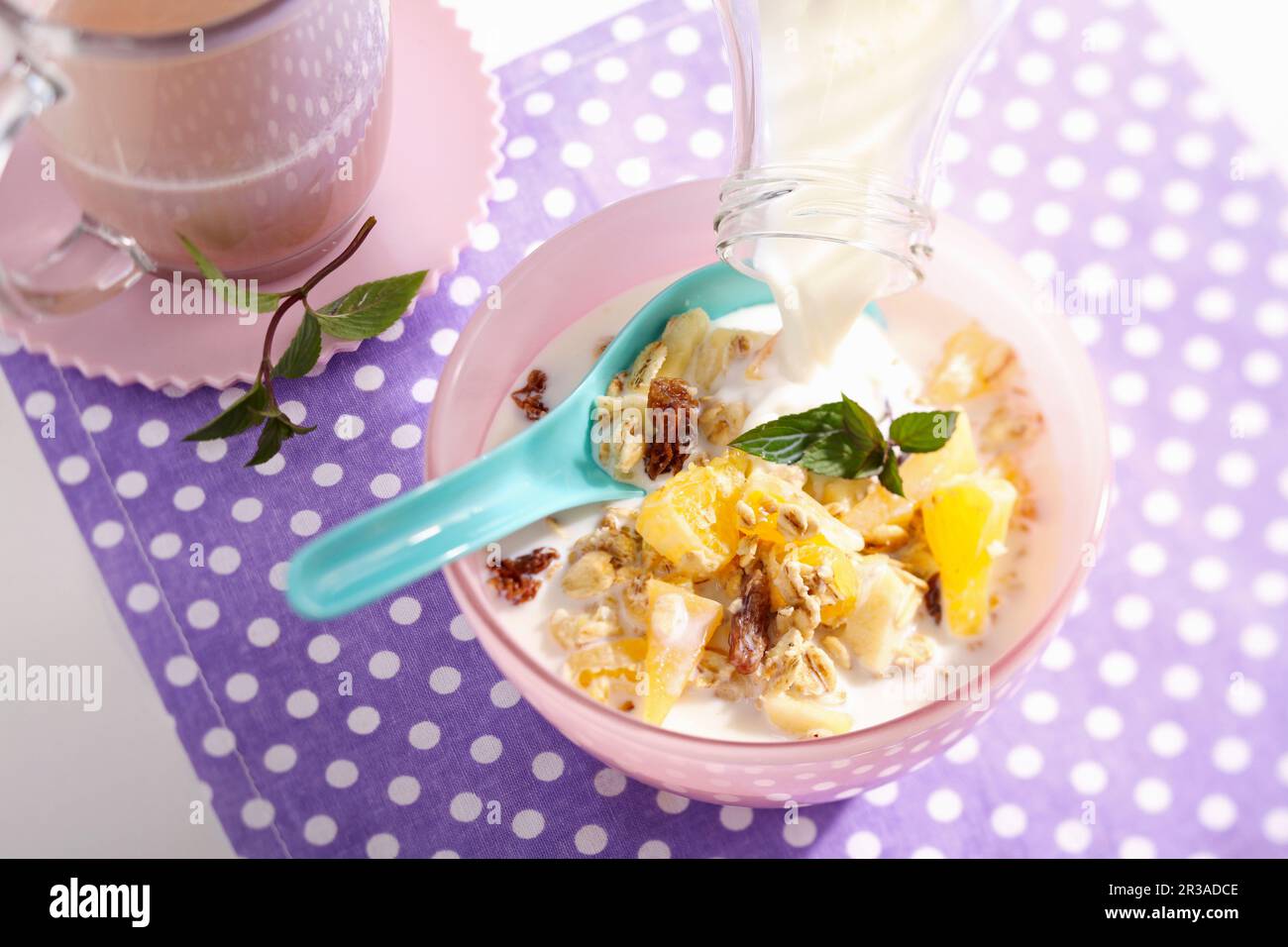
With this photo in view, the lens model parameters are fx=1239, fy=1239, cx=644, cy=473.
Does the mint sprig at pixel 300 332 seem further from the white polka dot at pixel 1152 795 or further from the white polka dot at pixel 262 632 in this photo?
the white polka dot at pixel 1152 795

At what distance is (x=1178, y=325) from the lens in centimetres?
132

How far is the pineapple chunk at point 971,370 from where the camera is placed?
3.89ft

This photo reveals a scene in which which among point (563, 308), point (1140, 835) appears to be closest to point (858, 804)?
point (1140, 835)

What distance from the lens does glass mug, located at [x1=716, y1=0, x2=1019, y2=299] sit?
3.24ft

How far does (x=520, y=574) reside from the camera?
3.51 feet

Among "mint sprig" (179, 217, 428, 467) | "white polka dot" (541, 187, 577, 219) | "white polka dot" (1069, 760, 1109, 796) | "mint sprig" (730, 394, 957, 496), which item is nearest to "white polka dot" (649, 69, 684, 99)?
"white polka dot" (541, 187, 577, 219)

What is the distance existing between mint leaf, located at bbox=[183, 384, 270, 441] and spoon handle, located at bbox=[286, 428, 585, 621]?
0.71 ft

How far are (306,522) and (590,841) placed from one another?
0.40 metres

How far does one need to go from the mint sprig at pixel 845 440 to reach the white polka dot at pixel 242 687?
0.50 metres

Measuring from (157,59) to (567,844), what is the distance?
73 centimetres

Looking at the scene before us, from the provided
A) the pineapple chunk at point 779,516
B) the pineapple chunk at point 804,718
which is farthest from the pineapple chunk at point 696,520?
the pineapple chunk at point 804,718

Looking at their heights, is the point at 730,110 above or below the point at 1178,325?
above
